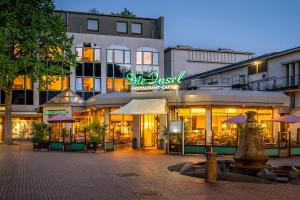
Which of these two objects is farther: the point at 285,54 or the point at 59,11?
the point at 59,11

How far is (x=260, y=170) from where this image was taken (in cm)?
1750

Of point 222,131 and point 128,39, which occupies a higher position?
point 128,39

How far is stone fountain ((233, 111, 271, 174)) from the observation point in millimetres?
17953

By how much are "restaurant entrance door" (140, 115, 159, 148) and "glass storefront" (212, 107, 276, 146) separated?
4.07 metres

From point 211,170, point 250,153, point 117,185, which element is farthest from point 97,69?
point 117,185

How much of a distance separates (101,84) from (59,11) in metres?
9.56

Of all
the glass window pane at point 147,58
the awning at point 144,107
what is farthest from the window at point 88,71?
the awning at point 144,107

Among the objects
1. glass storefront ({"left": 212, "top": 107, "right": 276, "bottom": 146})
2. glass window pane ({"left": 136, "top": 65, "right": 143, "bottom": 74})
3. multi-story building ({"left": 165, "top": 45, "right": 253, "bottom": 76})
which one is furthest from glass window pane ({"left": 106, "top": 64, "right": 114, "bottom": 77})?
glass storefront ({"left": 212, "top": 107, "right": 276, "bottom": 146})

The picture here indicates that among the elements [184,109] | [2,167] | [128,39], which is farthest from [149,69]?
[2,167]

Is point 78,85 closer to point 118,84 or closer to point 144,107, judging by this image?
point 118,84

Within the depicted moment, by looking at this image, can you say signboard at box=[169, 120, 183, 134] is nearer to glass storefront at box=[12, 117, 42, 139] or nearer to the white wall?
the white wall

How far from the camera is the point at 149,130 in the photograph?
3366 cm

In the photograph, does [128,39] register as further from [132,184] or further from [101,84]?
[132,184]

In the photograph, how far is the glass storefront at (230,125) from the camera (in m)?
30.3
